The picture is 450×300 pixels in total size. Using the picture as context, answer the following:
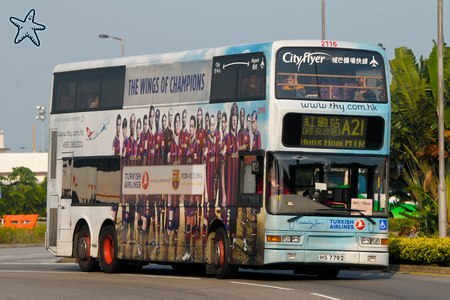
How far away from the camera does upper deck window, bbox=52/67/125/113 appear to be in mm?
22109

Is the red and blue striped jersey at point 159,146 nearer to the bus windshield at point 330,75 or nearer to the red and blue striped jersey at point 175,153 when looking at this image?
the red and blue striped jersey at point 175,153

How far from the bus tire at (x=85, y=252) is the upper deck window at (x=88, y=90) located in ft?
9.89

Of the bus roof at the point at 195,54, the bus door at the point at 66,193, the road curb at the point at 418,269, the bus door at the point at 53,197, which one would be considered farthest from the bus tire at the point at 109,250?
the road curb at the point at 418,269

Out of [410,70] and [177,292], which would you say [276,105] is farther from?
[410,70]

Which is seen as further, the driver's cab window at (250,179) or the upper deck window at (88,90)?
the upper deck window at (88,90)

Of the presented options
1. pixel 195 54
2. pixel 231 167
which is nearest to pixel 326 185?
pixel 231 167

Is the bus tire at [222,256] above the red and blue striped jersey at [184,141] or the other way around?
the other way around

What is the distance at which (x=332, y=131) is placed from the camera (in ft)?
59.2

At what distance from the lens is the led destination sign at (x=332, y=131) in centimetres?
1784

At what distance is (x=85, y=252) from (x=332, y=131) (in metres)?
7.81

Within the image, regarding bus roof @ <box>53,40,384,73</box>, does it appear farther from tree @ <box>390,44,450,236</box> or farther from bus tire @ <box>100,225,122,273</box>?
tree @ <box>390,44,450,236</box>

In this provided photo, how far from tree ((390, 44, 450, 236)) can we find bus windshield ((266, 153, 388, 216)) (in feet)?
29.5

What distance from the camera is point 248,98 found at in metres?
18.4

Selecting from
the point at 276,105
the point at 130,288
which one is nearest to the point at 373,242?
the point at 276,105
